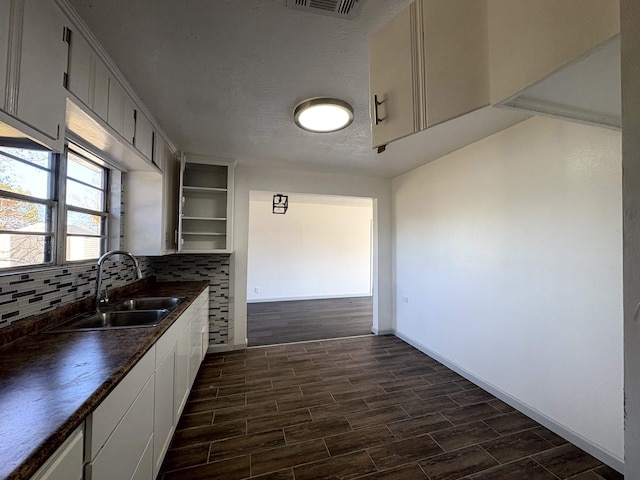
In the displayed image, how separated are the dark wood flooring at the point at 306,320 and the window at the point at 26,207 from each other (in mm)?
2640

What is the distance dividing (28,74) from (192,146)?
2.01 m

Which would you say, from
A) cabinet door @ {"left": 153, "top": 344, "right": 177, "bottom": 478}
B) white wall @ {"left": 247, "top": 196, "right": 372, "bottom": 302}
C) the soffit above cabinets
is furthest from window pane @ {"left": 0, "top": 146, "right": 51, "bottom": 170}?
white wall @ {"left": 247, "top": 196, "right": 372, "bottom": 302}

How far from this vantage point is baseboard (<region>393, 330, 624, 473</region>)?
1.69 meters

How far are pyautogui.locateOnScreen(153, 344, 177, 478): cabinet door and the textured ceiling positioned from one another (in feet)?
5.75

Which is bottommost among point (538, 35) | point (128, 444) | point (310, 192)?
point (128, 444)

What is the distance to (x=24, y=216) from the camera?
1.52 meters

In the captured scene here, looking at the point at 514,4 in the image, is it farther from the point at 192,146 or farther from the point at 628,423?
the point at 192,146

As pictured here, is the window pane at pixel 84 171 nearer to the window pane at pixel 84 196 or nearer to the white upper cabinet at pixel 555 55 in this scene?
the window pane at pixel 84 196

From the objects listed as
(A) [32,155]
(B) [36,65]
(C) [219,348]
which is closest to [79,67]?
(B) [36,65]

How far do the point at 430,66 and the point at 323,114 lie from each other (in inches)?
43.9

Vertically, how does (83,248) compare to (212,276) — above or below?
above

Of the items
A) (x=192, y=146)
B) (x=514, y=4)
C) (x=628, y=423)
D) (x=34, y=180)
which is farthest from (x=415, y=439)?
(x=192, y=146)

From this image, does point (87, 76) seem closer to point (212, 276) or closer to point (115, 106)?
point (115, 106)

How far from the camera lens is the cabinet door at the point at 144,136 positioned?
77.9 inches
